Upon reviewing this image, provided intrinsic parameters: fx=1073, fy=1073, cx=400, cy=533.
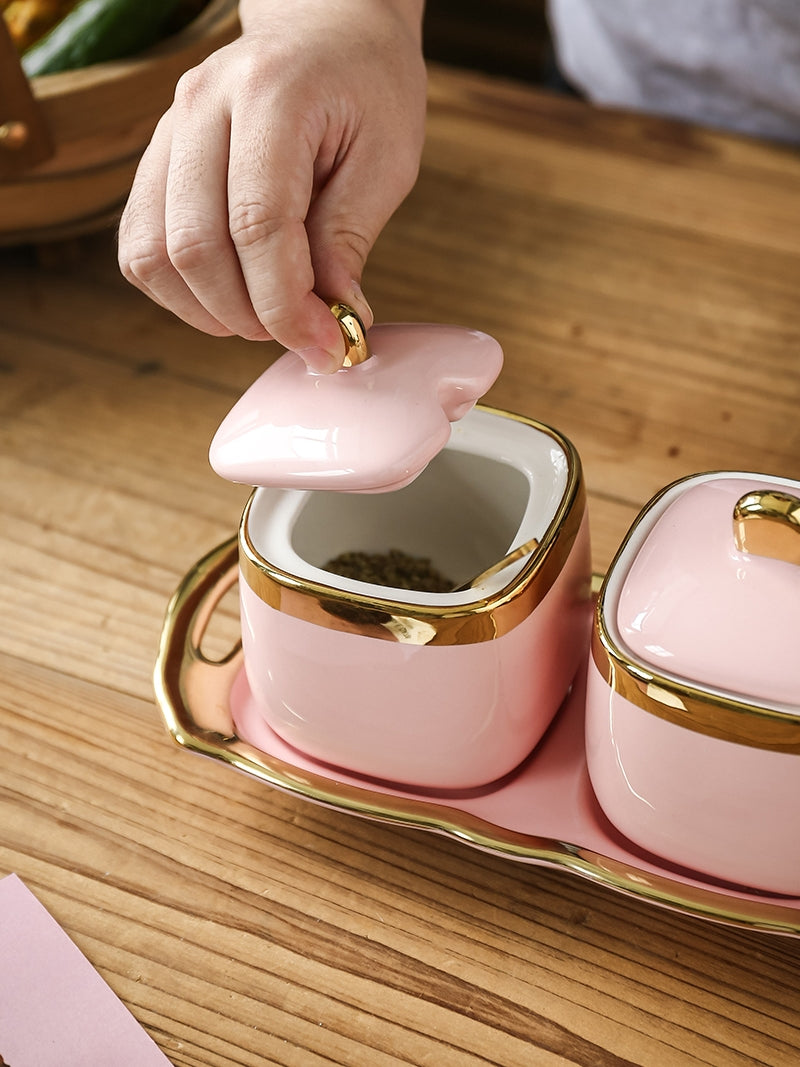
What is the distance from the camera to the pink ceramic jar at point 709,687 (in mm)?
372

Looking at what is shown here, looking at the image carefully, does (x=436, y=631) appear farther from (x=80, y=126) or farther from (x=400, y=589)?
(x=80, y=126)

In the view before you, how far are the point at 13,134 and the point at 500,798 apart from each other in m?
0.55

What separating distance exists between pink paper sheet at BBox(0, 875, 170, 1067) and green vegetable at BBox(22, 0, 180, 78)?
603 mm

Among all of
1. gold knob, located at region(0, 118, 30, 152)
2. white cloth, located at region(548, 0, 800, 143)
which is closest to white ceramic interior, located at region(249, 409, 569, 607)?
gold knob, located at region(0, 118, 30, 152)

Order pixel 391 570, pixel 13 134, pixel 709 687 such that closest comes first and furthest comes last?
1. pixel 709 687
2. pixel 391 570
3. pixel 13 134

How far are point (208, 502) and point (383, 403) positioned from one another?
0.29 meters

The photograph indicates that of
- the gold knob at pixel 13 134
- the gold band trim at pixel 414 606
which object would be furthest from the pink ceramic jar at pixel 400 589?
the gold knob at pixel 13 134

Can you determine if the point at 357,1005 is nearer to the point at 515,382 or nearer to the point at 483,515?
the point at 483,515

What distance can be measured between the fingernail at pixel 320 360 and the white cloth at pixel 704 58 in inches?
27.8

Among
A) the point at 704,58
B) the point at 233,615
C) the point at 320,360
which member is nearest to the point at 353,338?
the point at 320,360

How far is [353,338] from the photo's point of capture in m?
0.43

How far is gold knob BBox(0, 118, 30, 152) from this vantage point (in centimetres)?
72

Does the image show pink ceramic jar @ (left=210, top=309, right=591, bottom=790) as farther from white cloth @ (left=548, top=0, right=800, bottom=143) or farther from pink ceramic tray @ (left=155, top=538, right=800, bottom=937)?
white cloth @ (left=548, top=0, right=800, bottom=143)

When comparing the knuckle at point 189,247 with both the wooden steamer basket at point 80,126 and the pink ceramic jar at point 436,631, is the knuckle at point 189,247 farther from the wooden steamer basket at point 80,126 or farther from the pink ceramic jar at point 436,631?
the wooden steamer basket at point 80,126
